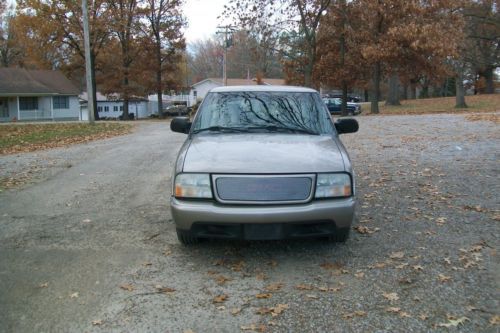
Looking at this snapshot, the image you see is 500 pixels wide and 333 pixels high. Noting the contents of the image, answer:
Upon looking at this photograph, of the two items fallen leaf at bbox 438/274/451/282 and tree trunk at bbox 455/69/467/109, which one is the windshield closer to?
fallen leaf at bbox 438/274/451/282

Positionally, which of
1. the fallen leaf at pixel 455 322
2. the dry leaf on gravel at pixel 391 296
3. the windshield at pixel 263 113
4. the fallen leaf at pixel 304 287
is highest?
the windshield at pixel 263 113

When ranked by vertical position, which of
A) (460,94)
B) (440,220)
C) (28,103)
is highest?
(28,103)

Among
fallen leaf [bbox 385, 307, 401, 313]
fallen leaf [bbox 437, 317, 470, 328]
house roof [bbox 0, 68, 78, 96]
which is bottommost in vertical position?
fallen leaf [bbox 437, 317, 470, 328]

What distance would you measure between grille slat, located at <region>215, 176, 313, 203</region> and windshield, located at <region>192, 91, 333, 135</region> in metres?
1.18

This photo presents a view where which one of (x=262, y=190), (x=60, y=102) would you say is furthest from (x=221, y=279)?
(x=60, y=102)

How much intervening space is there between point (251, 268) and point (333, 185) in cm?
103

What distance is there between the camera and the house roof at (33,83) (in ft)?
153

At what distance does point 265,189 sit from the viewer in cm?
438

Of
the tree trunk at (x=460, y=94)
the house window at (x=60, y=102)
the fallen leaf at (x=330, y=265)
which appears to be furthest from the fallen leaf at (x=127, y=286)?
the house window at (x=60, y=102)

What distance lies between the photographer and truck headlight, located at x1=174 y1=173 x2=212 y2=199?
448cm

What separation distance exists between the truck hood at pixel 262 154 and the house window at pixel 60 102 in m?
49.5

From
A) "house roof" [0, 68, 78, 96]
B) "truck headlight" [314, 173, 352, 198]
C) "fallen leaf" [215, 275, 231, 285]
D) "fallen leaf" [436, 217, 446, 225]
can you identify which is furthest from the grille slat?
"house roof" [0, 68, 78, 96]

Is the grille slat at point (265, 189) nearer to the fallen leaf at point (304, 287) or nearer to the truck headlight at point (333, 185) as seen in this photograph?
the truck headlight at point (333, 185)

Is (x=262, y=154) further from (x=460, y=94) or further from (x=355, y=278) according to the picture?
(x=460, y=94)
